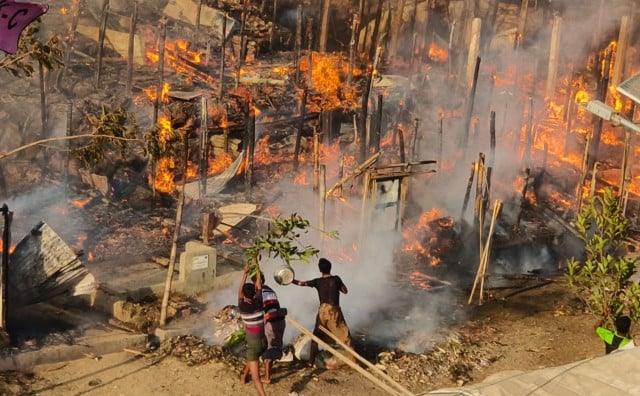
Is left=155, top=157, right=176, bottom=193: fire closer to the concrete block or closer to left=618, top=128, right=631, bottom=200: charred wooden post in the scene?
the concrete block

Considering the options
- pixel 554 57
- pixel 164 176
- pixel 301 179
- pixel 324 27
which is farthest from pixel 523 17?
pixel 164 176

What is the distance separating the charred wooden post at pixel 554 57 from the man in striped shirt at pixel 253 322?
24300 mm

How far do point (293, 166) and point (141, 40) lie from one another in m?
9.59

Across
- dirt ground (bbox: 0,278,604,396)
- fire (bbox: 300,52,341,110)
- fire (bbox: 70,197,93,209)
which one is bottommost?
dirt ground (bbox: 0,278,604,396)

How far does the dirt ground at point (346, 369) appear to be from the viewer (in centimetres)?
1045

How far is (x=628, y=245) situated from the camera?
1925 centimetres

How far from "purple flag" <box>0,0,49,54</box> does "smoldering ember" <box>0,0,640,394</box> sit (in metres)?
0.69

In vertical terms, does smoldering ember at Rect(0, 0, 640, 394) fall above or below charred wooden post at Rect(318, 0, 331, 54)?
below

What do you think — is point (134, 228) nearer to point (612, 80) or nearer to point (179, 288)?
point (179, 288)

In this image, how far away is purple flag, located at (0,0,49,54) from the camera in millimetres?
8953

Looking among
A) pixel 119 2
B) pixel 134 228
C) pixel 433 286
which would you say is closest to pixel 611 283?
pixel 433 286

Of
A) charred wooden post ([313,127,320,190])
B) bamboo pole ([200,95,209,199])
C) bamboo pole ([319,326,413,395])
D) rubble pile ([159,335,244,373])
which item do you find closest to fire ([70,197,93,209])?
bamboo pole ([200,95,209,199])

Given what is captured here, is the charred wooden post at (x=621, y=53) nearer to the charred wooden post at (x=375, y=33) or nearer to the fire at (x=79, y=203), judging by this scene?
the charred wooden post at (x=375, y=33)

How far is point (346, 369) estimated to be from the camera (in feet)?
37.8
